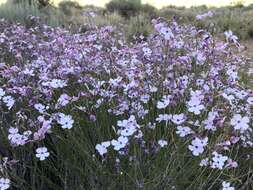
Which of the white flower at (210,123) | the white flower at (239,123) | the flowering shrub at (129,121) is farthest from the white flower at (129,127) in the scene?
the white flower at (239,123)

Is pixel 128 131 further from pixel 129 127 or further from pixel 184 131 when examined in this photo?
pixel 184 131

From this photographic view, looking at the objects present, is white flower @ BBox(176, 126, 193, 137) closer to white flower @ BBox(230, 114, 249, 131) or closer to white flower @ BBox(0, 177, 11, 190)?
white flower @ BBox(230, 114, 249, 131)

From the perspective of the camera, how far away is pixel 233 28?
33.7 ft

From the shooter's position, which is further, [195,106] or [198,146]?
[195,106]

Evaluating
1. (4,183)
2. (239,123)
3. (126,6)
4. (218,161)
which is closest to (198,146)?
(218,161)

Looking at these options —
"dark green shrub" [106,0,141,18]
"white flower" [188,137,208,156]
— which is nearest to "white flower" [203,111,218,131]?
"white flower" [188,137,208,156]

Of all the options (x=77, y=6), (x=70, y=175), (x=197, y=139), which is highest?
(x=197, y=139)

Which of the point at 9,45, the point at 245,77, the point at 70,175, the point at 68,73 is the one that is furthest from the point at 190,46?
the point at 70,175

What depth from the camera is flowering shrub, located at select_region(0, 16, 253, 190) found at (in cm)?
238

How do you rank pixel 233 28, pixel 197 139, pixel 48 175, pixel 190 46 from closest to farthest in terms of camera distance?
pixel 197 139 → pixel 48 175 → pixel 190 46 → pixel 233 28

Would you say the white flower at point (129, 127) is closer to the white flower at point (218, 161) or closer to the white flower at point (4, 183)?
the white flower at point (218, 161)

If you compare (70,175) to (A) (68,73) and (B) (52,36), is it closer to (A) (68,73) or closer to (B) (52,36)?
(A) (68,73)

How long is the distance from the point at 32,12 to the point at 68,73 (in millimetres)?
6166

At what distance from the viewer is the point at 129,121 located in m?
2.33
